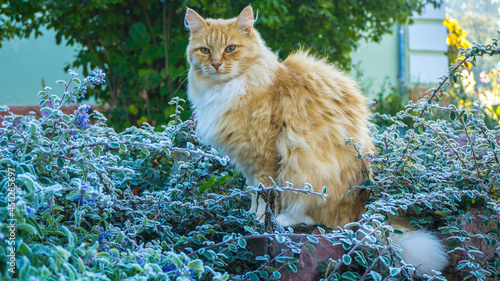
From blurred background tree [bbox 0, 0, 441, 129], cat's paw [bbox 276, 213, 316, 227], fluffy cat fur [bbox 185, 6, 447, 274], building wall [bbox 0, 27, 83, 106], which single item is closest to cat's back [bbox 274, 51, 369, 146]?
fluffy cat fur [bbox 185, 6, 447, 274]

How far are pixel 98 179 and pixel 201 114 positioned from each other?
80cm

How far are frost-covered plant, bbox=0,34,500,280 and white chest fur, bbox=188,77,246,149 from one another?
154 millimetres

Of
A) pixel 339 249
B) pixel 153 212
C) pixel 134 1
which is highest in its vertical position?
pixel 134 1

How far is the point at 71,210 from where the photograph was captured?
5.99 feet

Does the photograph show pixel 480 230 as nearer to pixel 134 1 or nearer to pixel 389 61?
pixel 134 1

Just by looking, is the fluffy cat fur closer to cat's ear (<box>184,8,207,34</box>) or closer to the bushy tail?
cat's ear (<box>184,8,207,34</box>)

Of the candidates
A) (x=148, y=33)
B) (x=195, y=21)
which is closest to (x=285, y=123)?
(x=195, y=21)

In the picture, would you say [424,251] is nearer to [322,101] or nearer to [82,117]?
[322,101]

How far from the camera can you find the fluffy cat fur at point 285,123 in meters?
2.18

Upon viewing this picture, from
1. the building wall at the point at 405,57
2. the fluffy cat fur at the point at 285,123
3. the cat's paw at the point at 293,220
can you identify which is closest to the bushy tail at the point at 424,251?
the fluffy cat fur at the point at 285,123

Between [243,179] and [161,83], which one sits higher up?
[161,83]

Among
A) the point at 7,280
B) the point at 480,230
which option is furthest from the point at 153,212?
the point at 480,230

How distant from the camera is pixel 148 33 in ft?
15.2

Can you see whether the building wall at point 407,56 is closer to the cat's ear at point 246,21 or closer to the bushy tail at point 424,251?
the cat's ear at point 246,21
